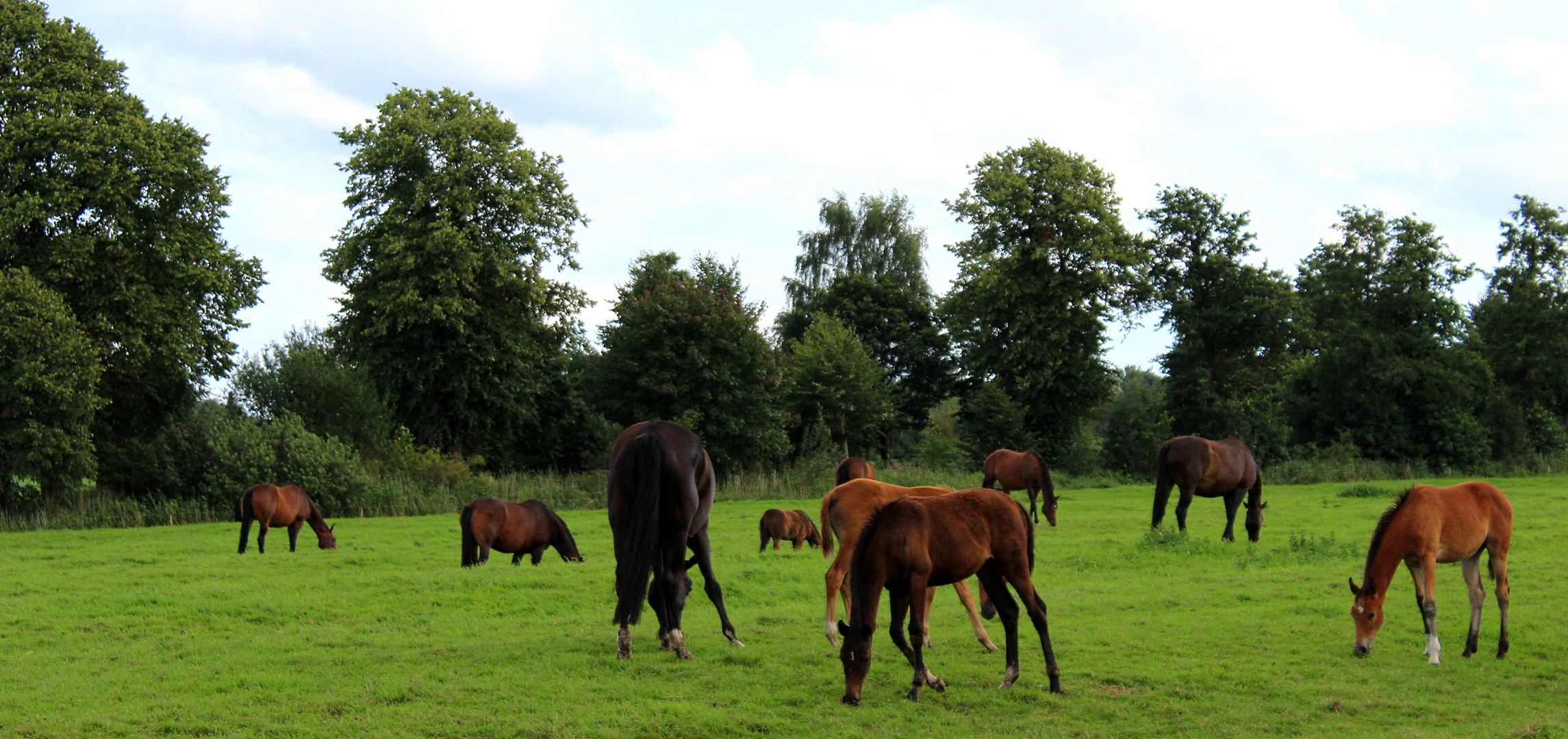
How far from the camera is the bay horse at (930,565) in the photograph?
7281mm

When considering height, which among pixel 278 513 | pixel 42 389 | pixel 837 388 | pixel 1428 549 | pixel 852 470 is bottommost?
pixel 278 513

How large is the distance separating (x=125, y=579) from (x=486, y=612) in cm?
639

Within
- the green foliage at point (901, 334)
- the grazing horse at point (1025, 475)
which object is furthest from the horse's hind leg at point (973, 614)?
the green foliage at point (901, 334)

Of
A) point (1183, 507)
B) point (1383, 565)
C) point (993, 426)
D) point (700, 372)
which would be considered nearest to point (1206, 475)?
point (1183, 507)

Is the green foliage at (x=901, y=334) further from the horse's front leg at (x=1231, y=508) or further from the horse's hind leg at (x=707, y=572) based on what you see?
the horse's hind leg at (x=707, y=572)

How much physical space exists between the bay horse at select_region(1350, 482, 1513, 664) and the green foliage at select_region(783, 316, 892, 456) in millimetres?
33894

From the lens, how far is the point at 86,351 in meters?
27.7

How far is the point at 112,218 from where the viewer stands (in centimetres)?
3059

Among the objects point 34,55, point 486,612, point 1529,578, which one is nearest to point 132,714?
point 486,612

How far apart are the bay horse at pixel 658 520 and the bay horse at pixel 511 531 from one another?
6.12m

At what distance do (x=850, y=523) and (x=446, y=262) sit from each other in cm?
2952

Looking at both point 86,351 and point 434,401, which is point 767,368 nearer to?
point 434,401

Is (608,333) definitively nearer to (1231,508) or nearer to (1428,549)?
(1231,508)

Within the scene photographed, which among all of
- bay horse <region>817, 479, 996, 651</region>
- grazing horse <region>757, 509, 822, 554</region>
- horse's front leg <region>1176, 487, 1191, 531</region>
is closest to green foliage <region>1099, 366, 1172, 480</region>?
horse's front leg <region>1176, 487, 1191, 531</region>
